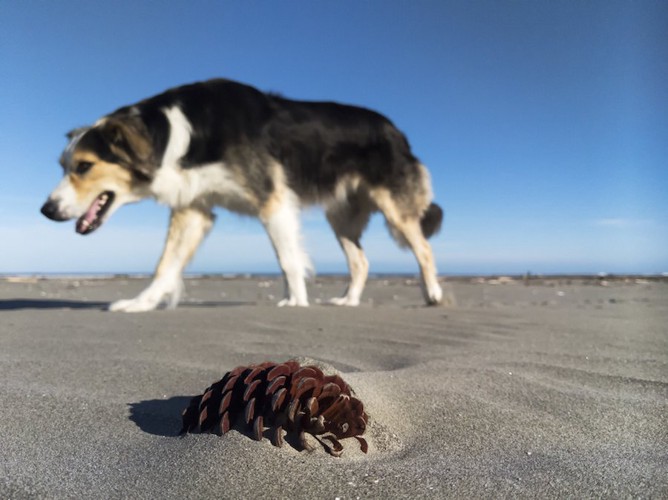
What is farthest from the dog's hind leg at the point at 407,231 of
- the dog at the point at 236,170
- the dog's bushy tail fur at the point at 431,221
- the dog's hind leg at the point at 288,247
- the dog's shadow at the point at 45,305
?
the dog's shadow at the point at 45,305

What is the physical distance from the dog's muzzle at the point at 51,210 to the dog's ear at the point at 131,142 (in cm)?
66

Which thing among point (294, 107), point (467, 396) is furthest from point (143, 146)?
point (467, 396)

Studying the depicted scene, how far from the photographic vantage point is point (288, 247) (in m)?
5.14

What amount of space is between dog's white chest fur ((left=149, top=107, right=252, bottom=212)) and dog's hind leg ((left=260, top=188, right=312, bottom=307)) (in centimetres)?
26

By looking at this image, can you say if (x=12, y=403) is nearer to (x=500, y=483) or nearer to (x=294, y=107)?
(x=500, y=483)

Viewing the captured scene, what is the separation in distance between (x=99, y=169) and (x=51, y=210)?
52cm

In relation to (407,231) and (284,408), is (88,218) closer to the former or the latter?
(407,231)

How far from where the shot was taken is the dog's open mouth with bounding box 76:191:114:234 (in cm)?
494

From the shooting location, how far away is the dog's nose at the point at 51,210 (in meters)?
4.79

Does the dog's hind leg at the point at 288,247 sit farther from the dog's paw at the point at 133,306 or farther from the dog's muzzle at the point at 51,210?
the dog's muzzle at the point at 51,210

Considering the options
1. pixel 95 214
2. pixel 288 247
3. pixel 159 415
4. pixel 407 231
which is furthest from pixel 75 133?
pixel 159 415

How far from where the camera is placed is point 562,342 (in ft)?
9.77

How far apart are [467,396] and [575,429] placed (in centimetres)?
35

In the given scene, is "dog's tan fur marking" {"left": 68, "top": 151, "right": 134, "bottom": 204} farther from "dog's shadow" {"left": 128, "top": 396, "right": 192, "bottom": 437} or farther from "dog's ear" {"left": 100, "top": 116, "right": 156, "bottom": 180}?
"dog's shadow" {"left": 128, "top": 396, "right": 192, "bottom": 437}
